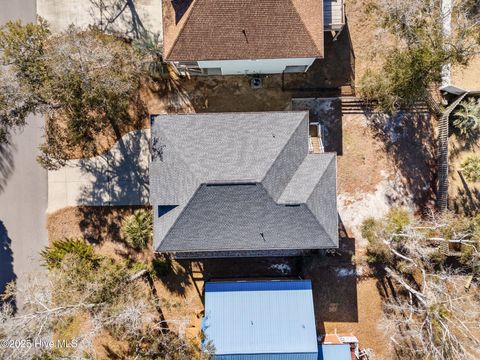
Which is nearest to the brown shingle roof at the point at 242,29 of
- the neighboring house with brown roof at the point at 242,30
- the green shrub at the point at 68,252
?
the neighboring house with brown roof at the point at 242,30

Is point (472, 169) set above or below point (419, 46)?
below

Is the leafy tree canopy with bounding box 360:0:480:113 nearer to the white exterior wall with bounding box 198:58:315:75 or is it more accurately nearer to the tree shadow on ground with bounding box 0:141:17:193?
the white exterior wall with bounding box 198:58:315:75

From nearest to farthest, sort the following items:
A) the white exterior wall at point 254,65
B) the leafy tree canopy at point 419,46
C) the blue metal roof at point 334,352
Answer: the leafy tree canopy at point 419,46 → the white exterior wall at point 254,65 → the blue metal roof at point 334,352

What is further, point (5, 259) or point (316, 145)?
point (5, 259)

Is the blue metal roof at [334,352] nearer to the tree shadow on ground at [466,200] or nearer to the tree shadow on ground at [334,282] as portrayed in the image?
the tree shadow on ground at [334,282]

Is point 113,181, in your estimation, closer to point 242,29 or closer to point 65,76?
point 65,76

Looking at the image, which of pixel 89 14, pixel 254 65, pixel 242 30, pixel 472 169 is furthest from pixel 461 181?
pixel 89 14

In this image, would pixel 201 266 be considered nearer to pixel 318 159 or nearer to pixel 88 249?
pixel 88 249
